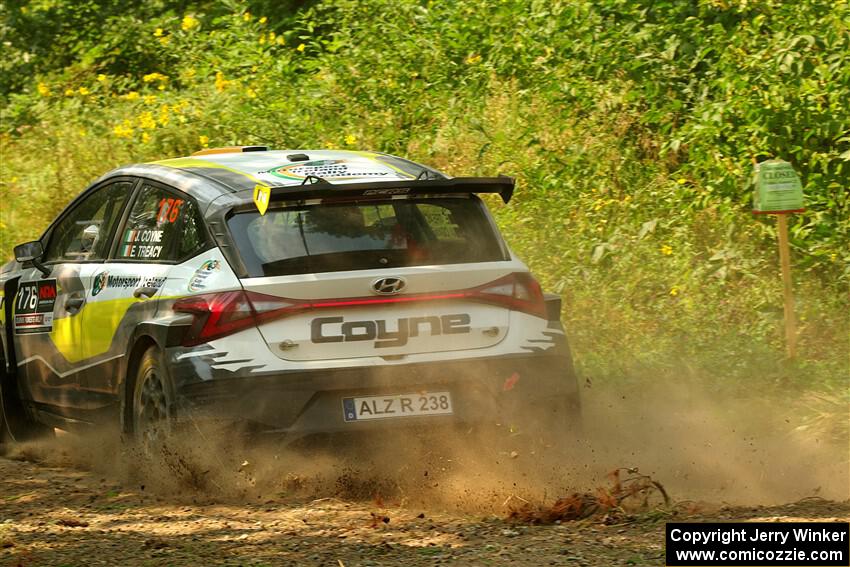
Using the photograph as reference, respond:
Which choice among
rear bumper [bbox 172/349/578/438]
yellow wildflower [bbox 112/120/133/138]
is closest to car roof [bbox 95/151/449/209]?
rear bumper [bbox 172/349/578/438]

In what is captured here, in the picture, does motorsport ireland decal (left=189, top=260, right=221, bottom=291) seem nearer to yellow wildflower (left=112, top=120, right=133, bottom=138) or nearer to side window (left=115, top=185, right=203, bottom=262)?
side window (left=115, top=185, right=203, bottom=262)

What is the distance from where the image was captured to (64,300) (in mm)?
7832

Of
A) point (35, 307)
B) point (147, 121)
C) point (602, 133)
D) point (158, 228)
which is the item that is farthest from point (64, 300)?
point (147, 121)

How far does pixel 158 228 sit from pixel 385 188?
1.39 meters

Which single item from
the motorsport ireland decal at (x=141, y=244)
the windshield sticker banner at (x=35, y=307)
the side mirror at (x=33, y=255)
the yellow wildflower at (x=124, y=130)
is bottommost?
the windshield sticker banner at (x=35, y=307)

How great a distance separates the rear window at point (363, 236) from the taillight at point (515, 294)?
0.52ft

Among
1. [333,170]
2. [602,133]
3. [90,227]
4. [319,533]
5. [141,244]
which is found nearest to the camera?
[319,533]

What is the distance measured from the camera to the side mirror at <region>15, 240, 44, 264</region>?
320 inches

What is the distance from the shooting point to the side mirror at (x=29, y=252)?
8.12 metres

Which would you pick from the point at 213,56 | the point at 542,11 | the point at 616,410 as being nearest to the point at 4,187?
the point at 213,56

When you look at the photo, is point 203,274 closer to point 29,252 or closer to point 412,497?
point 412,497

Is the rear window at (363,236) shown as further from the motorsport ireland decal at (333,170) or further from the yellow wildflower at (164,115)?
the yellow wildflower at (164,115)

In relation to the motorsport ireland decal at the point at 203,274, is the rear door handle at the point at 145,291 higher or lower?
lower

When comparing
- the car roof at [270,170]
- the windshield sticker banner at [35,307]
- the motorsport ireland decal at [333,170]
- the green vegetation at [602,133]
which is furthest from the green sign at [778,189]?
the windshield sticker banner at [35,307]
